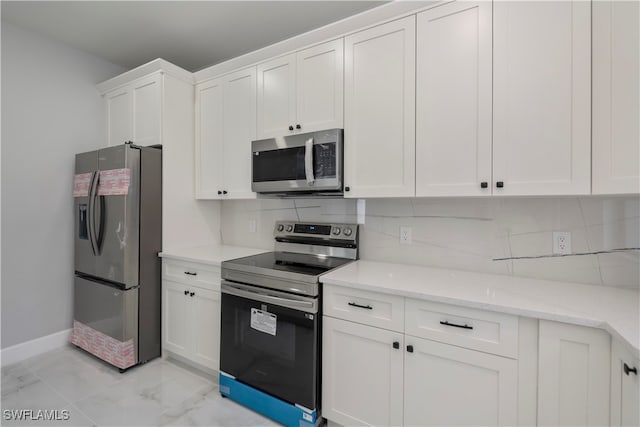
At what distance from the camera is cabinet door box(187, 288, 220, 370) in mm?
2141

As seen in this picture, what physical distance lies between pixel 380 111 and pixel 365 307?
3.66ft

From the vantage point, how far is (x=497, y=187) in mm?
1483

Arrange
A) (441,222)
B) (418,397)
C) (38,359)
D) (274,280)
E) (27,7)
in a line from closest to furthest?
(418,397), (274,280), (441,222), (27,7), (38,359)

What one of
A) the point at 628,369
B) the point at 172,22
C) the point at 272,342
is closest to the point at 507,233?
the point at 628,369

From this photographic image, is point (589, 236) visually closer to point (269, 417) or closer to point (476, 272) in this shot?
point (476, 272)

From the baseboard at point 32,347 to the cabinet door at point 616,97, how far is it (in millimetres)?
3941

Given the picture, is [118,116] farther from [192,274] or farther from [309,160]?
[309,160]

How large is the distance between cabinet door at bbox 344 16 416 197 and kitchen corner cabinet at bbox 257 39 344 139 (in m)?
0.09

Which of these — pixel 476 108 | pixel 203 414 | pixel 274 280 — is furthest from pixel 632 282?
pixel 203 414

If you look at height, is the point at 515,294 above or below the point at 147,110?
below

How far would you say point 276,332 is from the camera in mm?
1773

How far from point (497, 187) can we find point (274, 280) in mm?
1288

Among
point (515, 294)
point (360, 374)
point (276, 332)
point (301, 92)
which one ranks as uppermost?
point (301, 92)

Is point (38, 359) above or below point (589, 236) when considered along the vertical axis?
below
